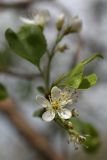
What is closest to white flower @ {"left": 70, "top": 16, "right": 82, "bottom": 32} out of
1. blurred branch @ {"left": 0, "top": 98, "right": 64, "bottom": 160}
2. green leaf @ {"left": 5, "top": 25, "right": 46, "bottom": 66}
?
green leaf @ {"left": 5, "top": 25, "right": 46, "bottom": 66}

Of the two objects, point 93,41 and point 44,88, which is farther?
point 93,41

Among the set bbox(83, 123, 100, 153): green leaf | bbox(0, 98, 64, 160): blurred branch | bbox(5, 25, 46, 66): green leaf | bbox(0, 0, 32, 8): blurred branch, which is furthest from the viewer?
bbox(0, 98, 64, 160): blurred branch

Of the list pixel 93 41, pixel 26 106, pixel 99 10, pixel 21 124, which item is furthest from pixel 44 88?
pixel 99 10

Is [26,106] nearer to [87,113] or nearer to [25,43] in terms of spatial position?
[87,113]

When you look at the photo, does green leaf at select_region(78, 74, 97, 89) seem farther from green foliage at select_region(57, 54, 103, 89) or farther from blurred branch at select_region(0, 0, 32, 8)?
blurred branch at select_region(0, 0, 32, 8)

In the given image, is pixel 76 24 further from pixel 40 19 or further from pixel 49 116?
pixel 49 116

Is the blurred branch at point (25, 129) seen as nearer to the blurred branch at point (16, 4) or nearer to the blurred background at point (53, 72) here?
the blurred background at point (53, 72)

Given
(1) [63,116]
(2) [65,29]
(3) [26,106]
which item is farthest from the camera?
(3) [26,106]
